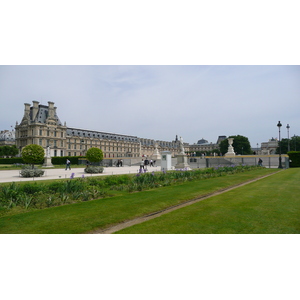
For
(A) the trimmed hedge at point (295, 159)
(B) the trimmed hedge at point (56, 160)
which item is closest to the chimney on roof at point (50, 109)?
(B) the trimmed hedge at point (56, 160)

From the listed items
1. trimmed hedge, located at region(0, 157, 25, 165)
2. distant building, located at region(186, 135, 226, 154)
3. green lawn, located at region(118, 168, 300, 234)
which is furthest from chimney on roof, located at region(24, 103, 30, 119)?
distant building, located at region(186, 135, 226, 154)

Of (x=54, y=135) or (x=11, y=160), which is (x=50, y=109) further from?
(x=11, y=160)

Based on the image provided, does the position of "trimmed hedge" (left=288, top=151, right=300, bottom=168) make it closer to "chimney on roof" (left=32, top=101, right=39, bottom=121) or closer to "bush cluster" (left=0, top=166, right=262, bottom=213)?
"bush cluster" (left=0, top=166, right=262, bottom=213)

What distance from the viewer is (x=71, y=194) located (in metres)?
10.6

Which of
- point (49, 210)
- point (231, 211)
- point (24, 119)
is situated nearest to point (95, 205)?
point (49, 210)

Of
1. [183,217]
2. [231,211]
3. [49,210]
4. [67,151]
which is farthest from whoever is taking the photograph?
[67,151]

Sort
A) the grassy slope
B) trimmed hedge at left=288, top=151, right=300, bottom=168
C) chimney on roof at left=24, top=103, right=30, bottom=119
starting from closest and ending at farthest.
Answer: the grassy slope → trimmed hedge at left=288, top=151, right=300, bottom=168 → chimney on roof at left=24, top=103, right=30, bottom=119

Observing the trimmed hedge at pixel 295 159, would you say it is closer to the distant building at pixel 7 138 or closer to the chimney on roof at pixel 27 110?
the chimney on roof at pixel 27 110

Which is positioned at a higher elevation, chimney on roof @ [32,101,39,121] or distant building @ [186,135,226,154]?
chimney on roof @ [32,101,39,121]

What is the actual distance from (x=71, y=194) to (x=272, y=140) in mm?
159423

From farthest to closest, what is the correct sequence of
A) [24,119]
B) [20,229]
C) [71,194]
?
1. [24,119]
2. [71,194]
3. [20,229]

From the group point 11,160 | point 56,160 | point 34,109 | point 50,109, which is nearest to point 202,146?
point 50,109

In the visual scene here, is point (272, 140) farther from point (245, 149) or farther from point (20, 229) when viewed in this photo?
point (20, 229)

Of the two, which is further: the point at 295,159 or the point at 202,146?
the point at 202,146
